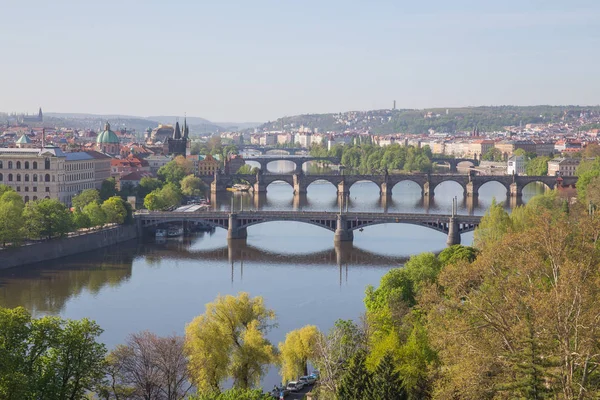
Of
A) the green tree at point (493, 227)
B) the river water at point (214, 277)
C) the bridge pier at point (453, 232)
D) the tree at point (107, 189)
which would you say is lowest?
the river water at point (214, 277)

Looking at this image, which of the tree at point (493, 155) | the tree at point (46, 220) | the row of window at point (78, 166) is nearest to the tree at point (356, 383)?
the tree at point (46, 220)

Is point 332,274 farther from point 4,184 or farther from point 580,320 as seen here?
point 580,320

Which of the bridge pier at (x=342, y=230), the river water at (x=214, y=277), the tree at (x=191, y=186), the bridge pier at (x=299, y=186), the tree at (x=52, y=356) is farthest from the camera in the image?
the bridge pier at (x=299, y=186)

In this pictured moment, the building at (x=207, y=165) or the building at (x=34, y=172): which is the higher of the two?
the building at (x=34, y=172)

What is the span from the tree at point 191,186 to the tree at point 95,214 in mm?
21933

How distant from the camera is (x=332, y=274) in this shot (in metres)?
38.5

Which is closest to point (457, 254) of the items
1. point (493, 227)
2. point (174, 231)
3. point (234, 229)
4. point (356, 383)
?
point (493, 227)

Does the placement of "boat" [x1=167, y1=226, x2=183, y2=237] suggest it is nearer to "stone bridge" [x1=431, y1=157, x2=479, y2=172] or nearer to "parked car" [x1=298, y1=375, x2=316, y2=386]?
"parked car" [x1=298, y1=375, x2=316, y2=386]

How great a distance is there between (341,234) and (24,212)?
14627 millimetres

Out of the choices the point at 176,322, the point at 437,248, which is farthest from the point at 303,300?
the point at 437,248

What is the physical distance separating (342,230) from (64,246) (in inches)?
510

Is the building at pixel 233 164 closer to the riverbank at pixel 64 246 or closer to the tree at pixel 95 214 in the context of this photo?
the riverbank at pixel 64 246

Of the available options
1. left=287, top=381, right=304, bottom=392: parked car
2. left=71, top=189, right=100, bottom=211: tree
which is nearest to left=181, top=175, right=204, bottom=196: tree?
left=71, top=189, right=100, bottom=211: tree

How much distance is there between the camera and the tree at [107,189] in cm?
5609
